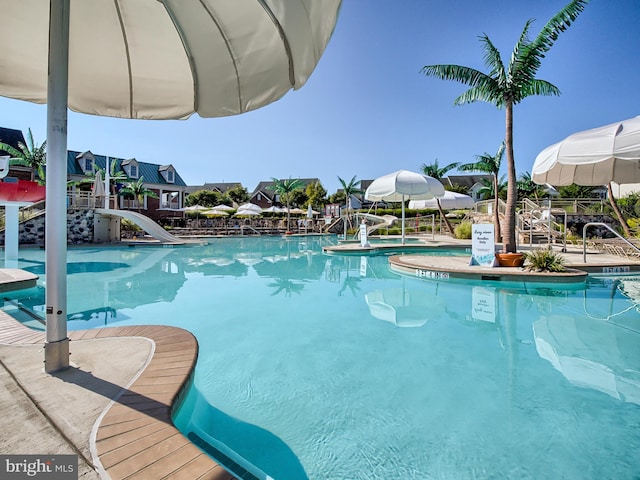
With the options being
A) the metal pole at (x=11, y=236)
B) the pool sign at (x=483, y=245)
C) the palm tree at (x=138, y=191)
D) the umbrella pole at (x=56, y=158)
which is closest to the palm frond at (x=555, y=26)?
the pool sign at (x=483, y=245)

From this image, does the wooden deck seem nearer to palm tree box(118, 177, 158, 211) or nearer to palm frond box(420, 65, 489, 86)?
palm frond box(420, 65, 489, 86)

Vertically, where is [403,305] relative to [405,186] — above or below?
below

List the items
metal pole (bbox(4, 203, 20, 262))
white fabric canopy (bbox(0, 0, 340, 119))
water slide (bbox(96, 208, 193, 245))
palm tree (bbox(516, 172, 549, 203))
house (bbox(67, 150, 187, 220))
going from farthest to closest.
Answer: palm tree (bbox(516, 172, 549, 203))
house (bbox(67, 150, 187, 220))
water slide (bbox(96, 208, 193, 245))
metal pole (bbox(4, 203, 20, 262))
white fabric canopy (bbox(0, 0, 340, 119))

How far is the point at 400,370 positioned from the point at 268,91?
3.21m

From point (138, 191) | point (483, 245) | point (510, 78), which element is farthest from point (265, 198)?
point (483, 245)

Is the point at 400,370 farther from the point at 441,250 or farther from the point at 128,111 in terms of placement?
the point at 441,250

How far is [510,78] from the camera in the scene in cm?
966

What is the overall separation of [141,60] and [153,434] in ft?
9.82

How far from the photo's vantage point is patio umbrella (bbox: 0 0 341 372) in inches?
83.7

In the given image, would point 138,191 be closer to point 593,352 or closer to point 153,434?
point 153,434

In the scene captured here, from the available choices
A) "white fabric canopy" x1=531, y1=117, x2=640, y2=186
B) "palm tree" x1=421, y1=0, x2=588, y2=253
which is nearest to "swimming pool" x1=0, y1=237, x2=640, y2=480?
"white fabric canopy" x1=531, y1=117, x2=640, y2=186

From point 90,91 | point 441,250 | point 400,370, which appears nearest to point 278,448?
point 400,370

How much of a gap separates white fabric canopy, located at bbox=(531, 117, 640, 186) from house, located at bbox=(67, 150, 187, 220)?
102 ft

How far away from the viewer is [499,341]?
180 inches
